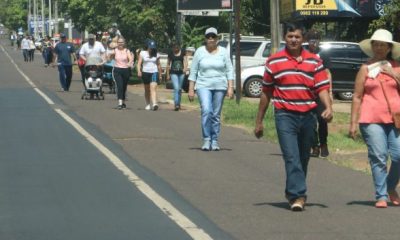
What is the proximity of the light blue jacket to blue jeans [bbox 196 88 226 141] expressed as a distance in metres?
0.09

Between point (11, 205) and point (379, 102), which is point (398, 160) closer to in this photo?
point (379, 102)

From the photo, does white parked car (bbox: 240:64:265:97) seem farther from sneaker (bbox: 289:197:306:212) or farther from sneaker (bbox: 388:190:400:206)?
sneaker (bbox: 289:197:306:212)

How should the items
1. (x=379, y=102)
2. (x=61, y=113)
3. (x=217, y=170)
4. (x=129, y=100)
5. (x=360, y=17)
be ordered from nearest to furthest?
(x=379, y=102) → (x=217, y=170) → (x=61, y=113) → (x=129, y=100) → (x=360, y=17)

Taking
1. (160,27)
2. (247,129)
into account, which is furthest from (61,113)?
(160,27)

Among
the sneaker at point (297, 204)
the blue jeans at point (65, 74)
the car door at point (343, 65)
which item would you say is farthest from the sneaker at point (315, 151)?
the blue jeans at point (65, 74)

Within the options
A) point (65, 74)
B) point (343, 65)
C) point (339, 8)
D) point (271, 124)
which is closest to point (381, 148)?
point (271, 124)

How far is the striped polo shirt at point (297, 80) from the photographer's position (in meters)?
9.38

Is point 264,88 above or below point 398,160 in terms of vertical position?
above

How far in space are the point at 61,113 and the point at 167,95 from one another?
8397 mm

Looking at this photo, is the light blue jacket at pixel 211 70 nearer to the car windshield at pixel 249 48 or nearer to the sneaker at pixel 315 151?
the sneaker at pixel 315 151

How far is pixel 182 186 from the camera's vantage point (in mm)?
11078

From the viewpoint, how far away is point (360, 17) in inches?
1335

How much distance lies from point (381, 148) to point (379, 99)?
49 cm

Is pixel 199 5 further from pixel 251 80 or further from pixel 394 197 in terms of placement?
pixel 394 197
